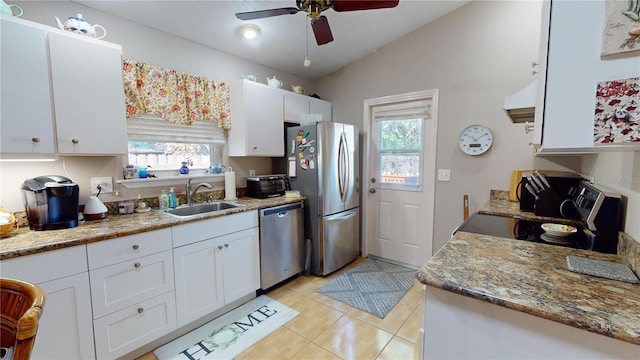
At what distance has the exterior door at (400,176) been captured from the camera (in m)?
3.02

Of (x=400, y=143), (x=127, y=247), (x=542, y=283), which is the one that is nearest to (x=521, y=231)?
(x=542, y=283)

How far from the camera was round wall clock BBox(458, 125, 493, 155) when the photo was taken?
102 inches

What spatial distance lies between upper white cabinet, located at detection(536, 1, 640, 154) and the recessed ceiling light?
2.23 metres

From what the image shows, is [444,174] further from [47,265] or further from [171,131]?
[47,265]

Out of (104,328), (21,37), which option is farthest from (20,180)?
(104,328)

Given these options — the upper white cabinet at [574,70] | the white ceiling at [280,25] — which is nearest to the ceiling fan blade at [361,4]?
the white ceiling at [280,25]

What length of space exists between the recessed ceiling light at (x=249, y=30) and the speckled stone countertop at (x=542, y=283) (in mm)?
2395

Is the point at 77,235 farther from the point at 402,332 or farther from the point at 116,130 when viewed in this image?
the point at 402,332

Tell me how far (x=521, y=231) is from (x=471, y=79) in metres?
1.74

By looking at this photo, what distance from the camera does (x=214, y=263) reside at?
6.87 ft

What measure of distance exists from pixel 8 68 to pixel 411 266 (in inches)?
145

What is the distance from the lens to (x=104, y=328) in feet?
5.10

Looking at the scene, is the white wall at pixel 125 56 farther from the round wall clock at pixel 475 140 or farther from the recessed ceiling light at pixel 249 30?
the round wall clock at pixel 475 140

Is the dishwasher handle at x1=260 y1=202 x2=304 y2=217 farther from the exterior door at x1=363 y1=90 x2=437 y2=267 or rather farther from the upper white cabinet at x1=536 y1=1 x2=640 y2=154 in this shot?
the upper white cabinet at x1=536 y1=1 x2=640 y2=154
